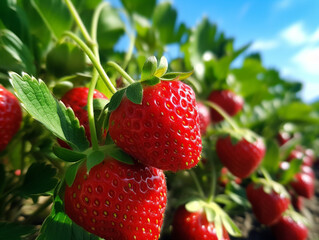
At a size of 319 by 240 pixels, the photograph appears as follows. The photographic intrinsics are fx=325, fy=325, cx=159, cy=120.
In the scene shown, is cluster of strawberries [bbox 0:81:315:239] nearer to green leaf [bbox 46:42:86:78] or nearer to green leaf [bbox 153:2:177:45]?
green leaf [bbox 46:42:86:78]

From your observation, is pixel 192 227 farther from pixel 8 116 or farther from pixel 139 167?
pixel 8 116

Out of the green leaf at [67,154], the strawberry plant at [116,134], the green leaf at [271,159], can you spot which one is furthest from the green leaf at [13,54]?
the green leaf at [271,159]

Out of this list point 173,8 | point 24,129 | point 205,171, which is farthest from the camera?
point 173,8

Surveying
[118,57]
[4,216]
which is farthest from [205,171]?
[4,216]

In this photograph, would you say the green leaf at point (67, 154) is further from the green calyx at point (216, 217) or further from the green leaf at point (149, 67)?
the green calyx at point (216, 217)

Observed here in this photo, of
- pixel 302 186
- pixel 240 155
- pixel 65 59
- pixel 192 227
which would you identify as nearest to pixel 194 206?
pixel 192 227

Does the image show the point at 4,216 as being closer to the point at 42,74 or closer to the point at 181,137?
the point at 42,74
